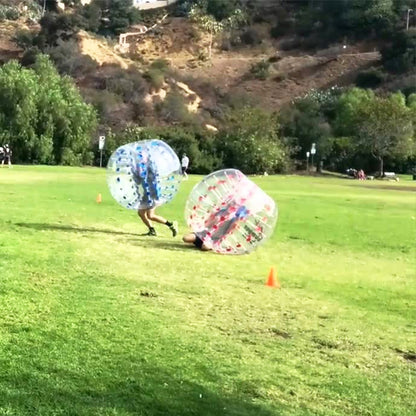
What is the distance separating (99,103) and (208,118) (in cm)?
1624

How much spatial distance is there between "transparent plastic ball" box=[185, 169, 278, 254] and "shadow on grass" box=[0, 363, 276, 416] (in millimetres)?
7232

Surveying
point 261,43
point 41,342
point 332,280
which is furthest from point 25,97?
point 261,43

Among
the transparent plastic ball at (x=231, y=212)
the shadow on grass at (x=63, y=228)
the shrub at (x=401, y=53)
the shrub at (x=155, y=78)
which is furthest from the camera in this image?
the shrub at (x=401, y=53)

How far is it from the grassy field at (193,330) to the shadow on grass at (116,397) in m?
0.01

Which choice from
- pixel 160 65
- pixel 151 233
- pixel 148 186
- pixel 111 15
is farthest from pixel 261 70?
pixel 148 186

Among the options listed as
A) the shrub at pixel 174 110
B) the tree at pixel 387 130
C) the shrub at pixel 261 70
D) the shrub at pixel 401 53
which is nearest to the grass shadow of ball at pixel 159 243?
the tree at pixel 387 130

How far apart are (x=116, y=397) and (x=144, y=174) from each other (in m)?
9.10

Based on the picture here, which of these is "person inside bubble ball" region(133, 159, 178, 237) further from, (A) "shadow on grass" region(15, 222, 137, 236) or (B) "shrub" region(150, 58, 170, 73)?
(B) "shrub" region(150, 58, 170, 73)

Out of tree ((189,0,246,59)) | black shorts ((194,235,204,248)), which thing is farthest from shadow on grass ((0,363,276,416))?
tree ((189,0,246,59))

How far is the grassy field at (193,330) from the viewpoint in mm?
5258

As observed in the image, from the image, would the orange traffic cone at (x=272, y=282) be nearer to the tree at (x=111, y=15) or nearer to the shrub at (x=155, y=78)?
A: the shrub at (x=155, y=78)

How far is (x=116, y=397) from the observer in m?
5.04

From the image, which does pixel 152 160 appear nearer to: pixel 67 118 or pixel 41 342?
pixel 41 342

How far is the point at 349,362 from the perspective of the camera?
261 inches
